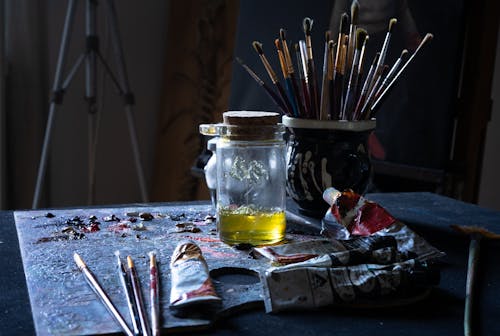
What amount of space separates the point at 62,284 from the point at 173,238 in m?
0.21

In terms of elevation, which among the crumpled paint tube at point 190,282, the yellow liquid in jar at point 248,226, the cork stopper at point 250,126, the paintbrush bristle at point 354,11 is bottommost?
the crumpled paint tube at point 190,282

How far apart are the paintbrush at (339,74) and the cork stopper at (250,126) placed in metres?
0.16

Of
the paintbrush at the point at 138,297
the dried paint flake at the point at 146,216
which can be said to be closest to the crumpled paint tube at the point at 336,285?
the paintbrush at the point at 138,297

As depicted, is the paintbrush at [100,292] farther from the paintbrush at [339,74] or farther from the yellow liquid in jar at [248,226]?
the paintbrush at [339,74]

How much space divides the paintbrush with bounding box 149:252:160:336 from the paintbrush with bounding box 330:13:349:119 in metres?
0.38

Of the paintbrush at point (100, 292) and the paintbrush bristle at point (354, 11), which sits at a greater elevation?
the paintbrush bristle at point (354, 11)

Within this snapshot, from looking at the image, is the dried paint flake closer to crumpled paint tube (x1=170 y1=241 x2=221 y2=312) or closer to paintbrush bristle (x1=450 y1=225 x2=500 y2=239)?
crumpled paint tube (x1=170 y1=241 x2=221 y2=312)

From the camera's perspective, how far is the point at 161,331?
0.51m

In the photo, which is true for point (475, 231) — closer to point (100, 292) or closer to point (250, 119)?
point (250, 119)

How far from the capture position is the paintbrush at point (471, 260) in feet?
1.82

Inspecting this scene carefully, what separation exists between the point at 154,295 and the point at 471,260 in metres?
0.38

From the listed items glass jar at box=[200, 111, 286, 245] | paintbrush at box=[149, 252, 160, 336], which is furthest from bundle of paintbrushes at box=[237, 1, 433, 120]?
paintbrush at box=[149, 252, 160, 336]

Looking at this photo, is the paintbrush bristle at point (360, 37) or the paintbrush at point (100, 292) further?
the paintbrush bristle at point (360, 37)

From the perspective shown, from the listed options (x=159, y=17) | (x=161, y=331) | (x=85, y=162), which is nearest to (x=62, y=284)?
(x=161, y=331)
